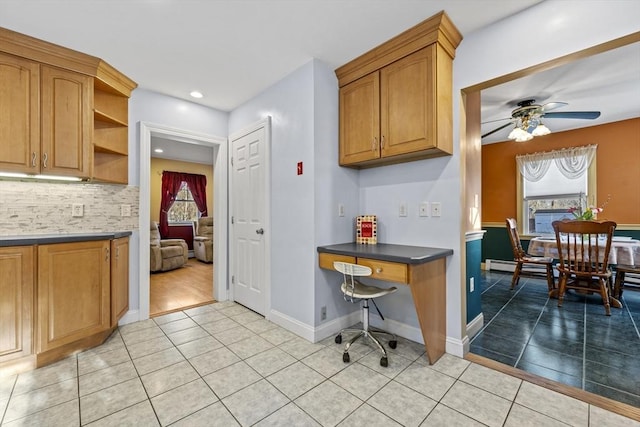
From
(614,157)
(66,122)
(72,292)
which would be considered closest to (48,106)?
(66,122)

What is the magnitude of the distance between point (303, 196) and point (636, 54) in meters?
3.30

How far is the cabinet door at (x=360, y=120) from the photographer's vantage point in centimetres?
242

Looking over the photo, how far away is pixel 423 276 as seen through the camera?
1.99m

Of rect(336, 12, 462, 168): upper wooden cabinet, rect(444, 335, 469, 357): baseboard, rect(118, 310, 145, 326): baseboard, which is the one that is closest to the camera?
rect(336, 12, 462, 168): upper wooden cabinet

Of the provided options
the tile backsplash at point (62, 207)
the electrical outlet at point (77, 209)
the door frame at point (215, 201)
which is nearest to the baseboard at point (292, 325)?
the door frame at point (215, 201)

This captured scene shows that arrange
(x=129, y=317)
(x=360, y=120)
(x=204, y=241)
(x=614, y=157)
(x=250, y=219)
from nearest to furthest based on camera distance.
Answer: (x=360, y=120)
(x=129, y=317)
(x=250, y=219)
(x=614, y=157)
(x=204, y=241)

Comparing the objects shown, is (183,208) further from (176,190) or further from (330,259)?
(330,259)

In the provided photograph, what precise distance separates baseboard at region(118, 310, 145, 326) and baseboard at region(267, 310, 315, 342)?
4.53 ft

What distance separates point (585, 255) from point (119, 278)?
5135 mm

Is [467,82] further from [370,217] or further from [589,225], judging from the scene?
[589,225]

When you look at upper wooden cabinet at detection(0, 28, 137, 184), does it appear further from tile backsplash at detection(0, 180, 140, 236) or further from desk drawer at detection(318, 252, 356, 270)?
desk drawer at detection(318, 252, 356, 270)

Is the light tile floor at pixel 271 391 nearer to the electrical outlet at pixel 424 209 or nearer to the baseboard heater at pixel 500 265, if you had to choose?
the electrical outlet at pixel 424 209

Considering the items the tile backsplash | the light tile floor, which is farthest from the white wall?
the light tile floor

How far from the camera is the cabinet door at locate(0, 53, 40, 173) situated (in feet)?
7.02
